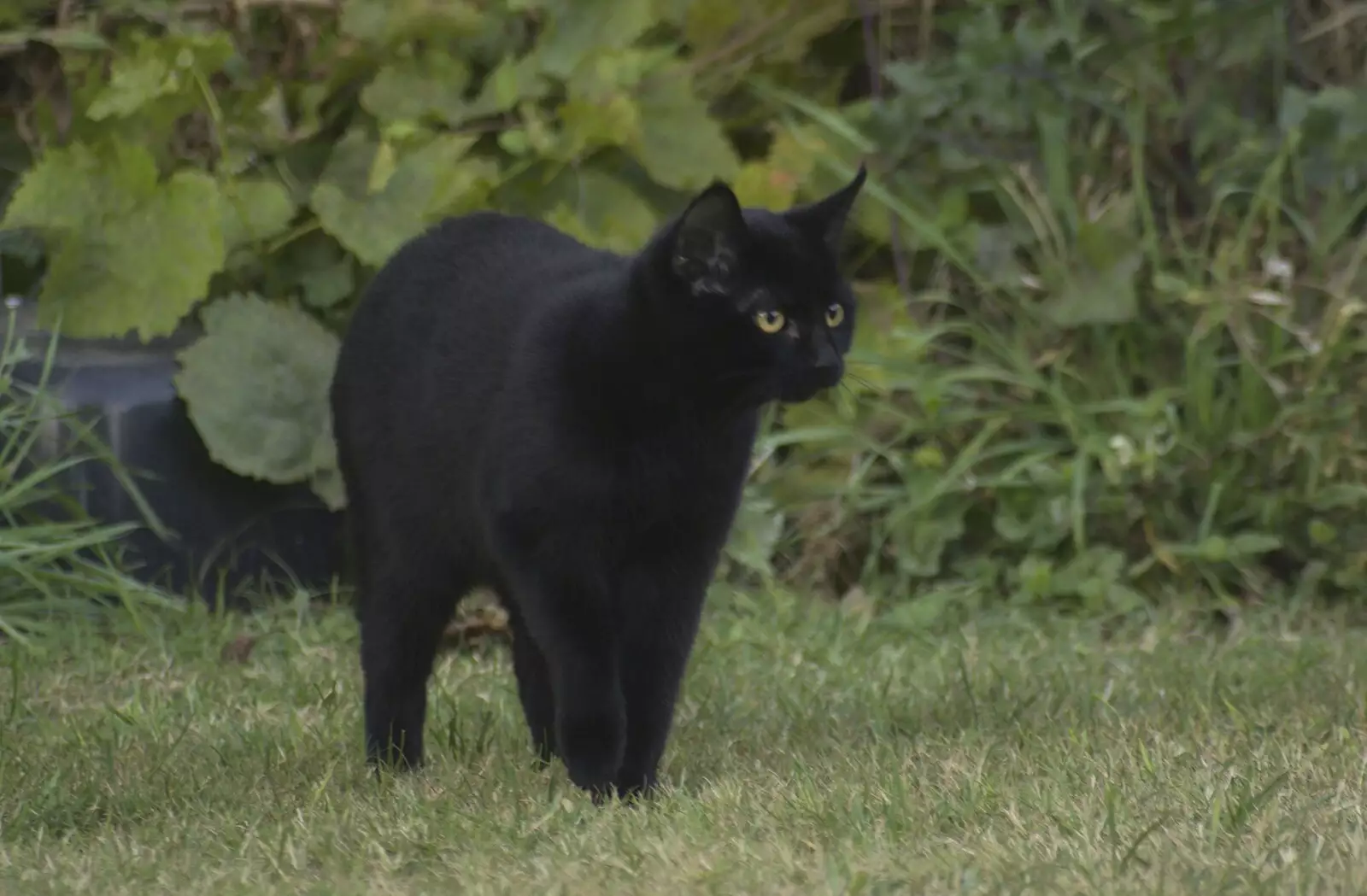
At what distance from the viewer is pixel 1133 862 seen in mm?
2119

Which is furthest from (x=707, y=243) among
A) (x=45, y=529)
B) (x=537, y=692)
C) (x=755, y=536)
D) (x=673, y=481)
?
(x=45, y=529)

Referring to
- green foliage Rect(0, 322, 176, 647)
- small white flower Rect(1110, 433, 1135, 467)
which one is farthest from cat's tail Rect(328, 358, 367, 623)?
small white flower Rect(1110, 433, 1135, 467)

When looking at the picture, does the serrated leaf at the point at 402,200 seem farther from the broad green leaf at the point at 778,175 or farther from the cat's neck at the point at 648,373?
the cat's neck at the point at 648,373

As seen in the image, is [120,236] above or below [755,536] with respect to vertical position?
above

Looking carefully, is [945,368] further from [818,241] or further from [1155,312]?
[818,241]

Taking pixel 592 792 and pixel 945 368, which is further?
pixel 945 368

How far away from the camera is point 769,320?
8.37ft

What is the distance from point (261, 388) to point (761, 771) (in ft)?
5.75

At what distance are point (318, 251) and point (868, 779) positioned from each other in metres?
2.18

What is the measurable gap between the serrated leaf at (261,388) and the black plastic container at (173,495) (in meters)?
0.08

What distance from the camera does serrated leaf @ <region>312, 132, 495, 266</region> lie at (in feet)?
13.5

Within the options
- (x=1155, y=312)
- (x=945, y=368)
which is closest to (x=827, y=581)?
(x=945, y=368)

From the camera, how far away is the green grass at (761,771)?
85.9 inches

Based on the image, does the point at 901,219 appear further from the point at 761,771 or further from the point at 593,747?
the point at 593,747
